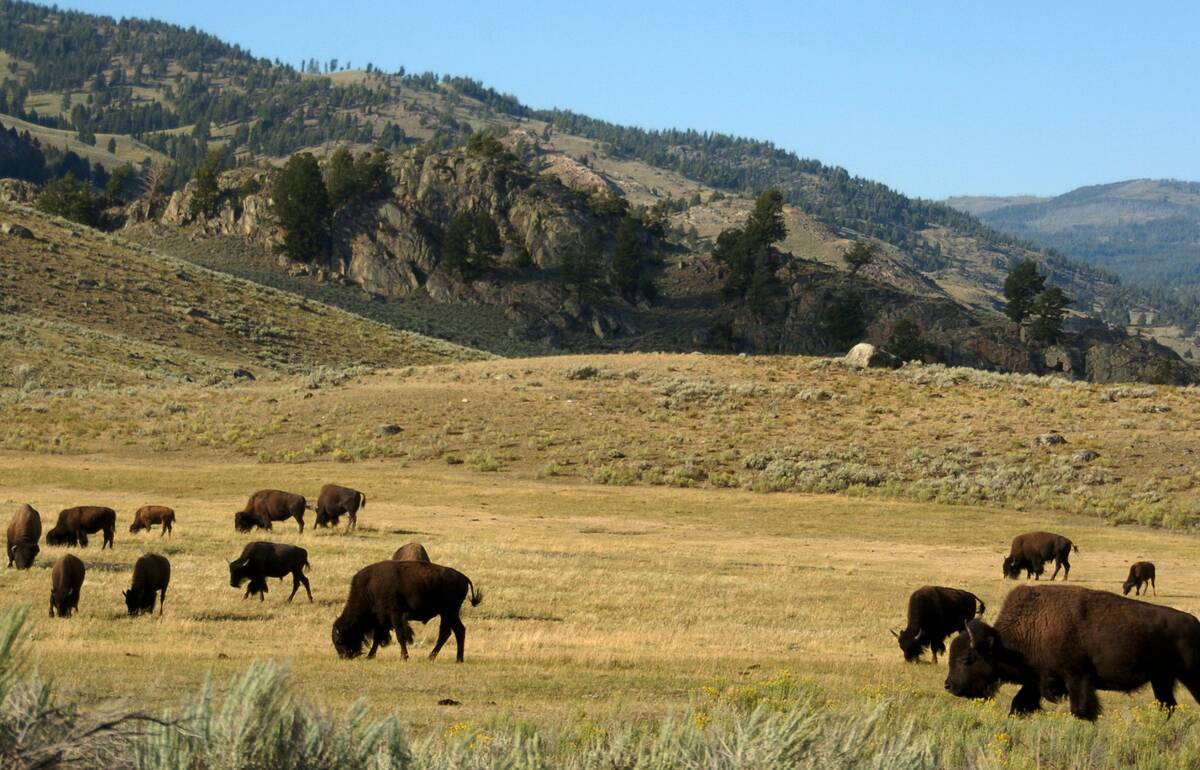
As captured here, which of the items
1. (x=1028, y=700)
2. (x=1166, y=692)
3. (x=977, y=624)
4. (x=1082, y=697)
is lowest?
(x=1028, y=700)

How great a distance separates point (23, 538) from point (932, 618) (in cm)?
1629

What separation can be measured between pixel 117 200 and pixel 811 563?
13903 cm

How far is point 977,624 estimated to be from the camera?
42.2 ft

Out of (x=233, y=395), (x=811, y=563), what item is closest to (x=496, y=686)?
(x=811, y=563)

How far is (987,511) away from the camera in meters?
44.6

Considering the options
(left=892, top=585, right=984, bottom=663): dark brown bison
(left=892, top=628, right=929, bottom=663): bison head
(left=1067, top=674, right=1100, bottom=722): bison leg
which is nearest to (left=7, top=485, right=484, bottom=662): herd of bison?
(left=892, top=628, right=929, bottom=663): bison head

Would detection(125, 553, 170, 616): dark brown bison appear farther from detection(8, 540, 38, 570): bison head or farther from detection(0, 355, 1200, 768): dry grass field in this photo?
detection(8, 540, 38, 570): bison head

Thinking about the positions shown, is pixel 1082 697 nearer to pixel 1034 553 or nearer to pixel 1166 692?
pixel 1166 692

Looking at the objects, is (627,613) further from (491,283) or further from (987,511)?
(491,283)

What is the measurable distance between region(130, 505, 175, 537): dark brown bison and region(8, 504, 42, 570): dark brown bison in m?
5.44

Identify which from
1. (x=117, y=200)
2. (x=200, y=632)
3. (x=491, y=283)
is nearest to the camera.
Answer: (x=200, y=632)

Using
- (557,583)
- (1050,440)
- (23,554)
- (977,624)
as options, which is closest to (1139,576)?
(557,583)

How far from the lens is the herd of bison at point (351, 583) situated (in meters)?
15.5

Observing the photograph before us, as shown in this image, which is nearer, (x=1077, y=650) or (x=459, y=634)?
(x=1077, y=650)
